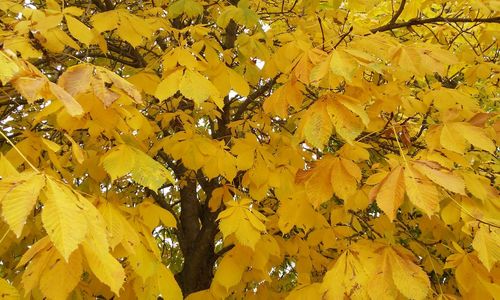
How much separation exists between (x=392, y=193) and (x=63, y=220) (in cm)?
86

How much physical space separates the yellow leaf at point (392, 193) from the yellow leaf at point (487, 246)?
0.29 metres

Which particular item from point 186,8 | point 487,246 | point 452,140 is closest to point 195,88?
point 186,8

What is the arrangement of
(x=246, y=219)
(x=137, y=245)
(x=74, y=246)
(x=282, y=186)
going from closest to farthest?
(x=74, y=246) → (x=137, y=245) → (x=246, y=219) → (x=282, y=186)

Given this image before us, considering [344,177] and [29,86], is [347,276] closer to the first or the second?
[344,177]

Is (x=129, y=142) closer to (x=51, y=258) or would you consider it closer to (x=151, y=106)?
(x=51, y=258)

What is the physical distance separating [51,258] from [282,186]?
1.34 m

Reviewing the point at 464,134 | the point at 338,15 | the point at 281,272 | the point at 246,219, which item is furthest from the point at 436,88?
the point at 281,272

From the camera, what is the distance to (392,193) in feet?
4.22

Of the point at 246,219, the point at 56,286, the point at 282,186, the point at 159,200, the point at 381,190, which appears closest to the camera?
the point at 56,286

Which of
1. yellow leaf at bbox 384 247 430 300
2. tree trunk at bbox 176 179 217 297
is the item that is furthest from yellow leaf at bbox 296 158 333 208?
tree trunk at bbox 176 179 217 297

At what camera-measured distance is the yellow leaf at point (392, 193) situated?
4.11 ft

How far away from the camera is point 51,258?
1.05 m

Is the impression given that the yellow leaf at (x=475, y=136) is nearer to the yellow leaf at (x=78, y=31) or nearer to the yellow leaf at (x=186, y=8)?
the yellow leaf at (x=186, y=8)

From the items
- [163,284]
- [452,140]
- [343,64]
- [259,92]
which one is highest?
[343,64]
